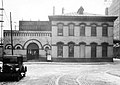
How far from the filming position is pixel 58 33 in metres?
33.4

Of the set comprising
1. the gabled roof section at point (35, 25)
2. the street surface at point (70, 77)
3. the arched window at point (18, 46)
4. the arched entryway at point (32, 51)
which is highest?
the gabled roof section at point (35, 25)

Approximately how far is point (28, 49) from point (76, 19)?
10702mm

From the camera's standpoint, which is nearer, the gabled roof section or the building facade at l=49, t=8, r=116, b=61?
the building facade at l=49, t=8, r=116, b=61

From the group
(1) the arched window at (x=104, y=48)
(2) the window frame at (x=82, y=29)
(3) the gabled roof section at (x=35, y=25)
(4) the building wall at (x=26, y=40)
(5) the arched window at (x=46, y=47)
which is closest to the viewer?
(2) the window frame at (x=82, y=29)

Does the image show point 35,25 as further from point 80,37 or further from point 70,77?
point 70,77

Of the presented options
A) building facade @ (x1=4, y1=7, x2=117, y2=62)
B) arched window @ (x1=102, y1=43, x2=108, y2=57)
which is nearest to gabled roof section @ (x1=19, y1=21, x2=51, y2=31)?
building facade @ (x1=4, y1=7, x2=117, y2=62)

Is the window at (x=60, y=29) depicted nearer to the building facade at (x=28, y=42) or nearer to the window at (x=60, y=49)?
the window at (x=60, y=49)

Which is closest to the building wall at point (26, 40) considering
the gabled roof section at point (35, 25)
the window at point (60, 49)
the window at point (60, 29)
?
the window at point (60, 49)

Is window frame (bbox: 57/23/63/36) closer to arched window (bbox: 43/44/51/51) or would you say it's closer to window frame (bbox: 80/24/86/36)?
window frame (bbox: 80/24/86/36)

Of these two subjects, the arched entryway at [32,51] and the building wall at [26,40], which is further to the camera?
the arched entryway at [32,51]

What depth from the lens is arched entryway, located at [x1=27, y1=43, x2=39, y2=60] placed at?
118ft

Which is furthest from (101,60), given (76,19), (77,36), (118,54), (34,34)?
(118,54)

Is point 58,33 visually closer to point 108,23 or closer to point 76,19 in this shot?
point 76,19

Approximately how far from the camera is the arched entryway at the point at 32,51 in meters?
35.8
